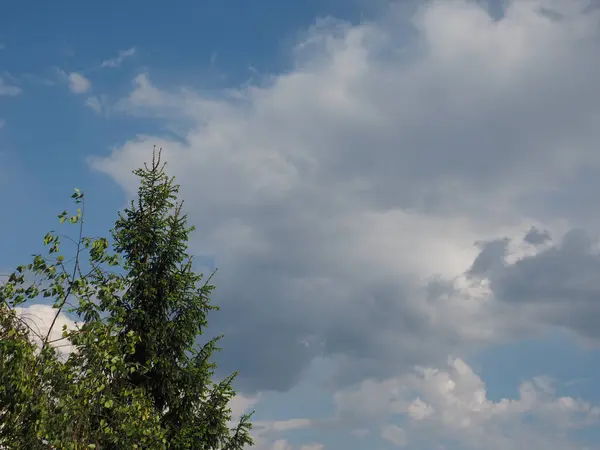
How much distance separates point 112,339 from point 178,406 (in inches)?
313

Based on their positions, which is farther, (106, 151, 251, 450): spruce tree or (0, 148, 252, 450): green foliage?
(106, 151, 251, 450): spruce tree

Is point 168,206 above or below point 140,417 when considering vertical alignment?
above

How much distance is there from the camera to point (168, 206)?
78.1ft

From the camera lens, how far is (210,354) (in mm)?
22797

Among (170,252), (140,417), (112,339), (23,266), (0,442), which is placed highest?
(170,252)

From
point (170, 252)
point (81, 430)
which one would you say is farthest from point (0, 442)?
point (170, 252)

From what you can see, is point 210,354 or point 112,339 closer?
point 112,339

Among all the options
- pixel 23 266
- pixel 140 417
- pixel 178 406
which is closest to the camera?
pixel 23 266

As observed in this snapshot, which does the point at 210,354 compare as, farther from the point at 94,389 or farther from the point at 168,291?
the point at 94,389

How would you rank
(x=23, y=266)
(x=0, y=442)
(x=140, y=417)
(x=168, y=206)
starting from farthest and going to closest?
(x=168, y=206)
(x=140, y=417)
(x=23, y=266)
(x=0, y=442)

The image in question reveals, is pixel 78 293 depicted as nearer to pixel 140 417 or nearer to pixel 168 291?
pixel 140 417

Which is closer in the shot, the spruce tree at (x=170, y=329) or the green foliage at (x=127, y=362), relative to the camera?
the green foliage at (x=127, y=362)

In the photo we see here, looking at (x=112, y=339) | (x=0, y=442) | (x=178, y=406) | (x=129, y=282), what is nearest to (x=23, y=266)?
(x=112, y=339)

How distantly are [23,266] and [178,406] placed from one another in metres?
9.39
